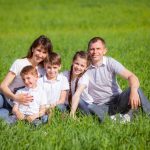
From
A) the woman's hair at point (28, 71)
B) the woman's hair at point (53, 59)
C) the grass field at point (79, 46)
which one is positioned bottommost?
the grass field at point (79, 46)

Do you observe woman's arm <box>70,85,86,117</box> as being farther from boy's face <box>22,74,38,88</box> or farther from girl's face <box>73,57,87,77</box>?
boy's face <box>22,74,38,88</box>

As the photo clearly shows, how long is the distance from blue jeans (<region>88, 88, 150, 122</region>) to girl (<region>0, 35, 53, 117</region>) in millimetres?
1128

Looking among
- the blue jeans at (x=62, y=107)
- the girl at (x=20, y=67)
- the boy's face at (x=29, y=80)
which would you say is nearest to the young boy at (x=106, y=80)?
the blue jeans at (x=62, y=107)

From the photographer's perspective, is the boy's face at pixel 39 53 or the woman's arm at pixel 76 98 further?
the boy's face at pixel 39 53

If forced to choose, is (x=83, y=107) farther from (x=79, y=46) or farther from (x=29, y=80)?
(x=79, y=46)

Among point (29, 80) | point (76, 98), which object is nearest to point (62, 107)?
point (76, 98)

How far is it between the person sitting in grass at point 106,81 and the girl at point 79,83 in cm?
13

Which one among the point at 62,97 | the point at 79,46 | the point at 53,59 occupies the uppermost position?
the point at 53,59

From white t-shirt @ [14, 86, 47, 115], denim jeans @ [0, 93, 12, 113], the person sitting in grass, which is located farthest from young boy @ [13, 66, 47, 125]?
the person sitting in grass

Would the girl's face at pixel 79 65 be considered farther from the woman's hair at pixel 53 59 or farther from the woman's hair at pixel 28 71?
the woman's hair at pixel 28 71

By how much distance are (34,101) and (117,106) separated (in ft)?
4.18

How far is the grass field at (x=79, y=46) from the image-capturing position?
5.47 m

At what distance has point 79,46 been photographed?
1636 cm

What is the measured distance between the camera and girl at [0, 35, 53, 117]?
729cm
